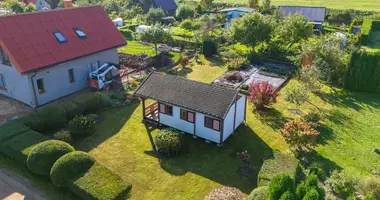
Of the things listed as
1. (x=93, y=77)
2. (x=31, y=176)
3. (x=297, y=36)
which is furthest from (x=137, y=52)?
(x=31, y=176)

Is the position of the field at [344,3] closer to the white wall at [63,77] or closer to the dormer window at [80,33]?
the dormer window at [80,33]

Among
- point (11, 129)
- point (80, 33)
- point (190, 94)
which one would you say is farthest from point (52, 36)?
point (190, 94)

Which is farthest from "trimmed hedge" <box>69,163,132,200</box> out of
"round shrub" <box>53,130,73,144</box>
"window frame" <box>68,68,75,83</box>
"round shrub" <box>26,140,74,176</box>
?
"window frame" <box>68,68,75,83</box>

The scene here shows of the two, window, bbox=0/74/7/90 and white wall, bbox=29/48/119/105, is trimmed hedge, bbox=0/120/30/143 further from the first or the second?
window, bbox=0/74/7/90

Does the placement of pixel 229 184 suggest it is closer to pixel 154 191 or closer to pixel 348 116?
pixel 154 191

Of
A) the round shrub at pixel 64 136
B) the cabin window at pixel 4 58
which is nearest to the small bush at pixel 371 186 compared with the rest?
the round shrub at pixel 64 136

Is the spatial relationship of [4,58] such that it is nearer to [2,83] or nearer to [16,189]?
[2,83]
